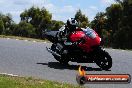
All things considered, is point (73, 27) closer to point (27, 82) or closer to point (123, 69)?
point (123, 69)

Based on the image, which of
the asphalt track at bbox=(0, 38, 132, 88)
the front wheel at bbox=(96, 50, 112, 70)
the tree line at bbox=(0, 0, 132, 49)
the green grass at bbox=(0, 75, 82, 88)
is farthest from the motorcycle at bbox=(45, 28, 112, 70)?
the tree line at bbox=(0, 0, 132, 49)

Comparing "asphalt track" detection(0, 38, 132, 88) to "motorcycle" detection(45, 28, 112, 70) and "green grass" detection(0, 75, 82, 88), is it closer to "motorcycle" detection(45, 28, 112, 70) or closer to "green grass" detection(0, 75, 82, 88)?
"motorcycle" detection(45, 28, 112, 70)

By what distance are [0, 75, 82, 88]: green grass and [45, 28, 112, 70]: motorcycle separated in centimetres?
360

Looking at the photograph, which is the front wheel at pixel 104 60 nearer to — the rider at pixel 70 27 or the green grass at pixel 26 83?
the rider at pixel 70 27

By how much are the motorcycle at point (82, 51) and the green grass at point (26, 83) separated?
3597 millimetres

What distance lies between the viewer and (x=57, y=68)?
13.4 m

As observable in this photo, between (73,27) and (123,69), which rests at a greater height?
(73,27)

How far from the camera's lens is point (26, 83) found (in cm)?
984

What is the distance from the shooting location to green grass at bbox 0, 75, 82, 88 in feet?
31.1

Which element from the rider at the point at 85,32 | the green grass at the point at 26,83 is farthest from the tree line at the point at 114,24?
the green grass at the point at 26,83

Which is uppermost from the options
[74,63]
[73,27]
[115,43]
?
[73,27]

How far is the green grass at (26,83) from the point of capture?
9.48 m

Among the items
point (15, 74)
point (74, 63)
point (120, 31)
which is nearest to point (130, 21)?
point (120, 31)

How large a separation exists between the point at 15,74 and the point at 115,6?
49.0 m
